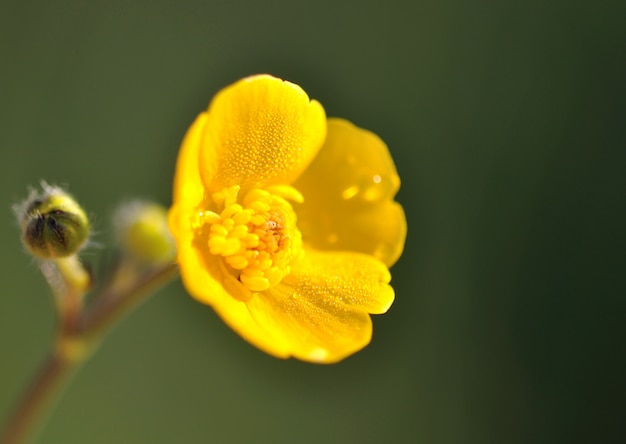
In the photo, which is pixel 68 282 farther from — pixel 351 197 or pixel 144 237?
pixel 351 197

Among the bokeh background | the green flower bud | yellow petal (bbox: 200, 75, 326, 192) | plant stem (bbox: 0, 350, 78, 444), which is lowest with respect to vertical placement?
plant stem (bbox: 0, 350, 78, 444)

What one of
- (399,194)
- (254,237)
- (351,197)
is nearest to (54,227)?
(254,237)

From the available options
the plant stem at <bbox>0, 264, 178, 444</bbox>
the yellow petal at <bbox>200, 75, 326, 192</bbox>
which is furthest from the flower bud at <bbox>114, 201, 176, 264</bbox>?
the yellow petal at <bbox>200, 75, 326, 192</bbox>

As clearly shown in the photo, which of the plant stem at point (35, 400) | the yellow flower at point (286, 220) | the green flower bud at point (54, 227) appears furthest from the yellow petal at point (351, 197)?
the plant stem at point (35, 400)

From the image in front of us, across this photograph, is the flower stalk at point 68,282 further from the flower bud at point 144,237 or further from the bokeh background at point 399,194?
the bokeh background at point 399,194

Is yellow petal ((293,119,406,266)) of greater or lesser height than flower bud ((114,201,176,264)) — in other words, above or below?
above

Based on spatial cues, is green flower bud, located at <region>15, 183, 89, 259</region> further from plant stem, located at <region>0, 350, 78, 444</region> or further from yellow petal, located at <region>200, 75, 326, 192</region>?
plant stem, located at <region>0, 350, 78, 444</region>

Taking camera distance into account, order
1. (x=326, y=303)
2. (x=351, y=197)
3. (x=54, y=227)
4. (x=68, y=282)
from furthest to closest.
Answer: (x=351, y=197), (x=68, y=282), (x=326, y=303), (x=54, y=227)
